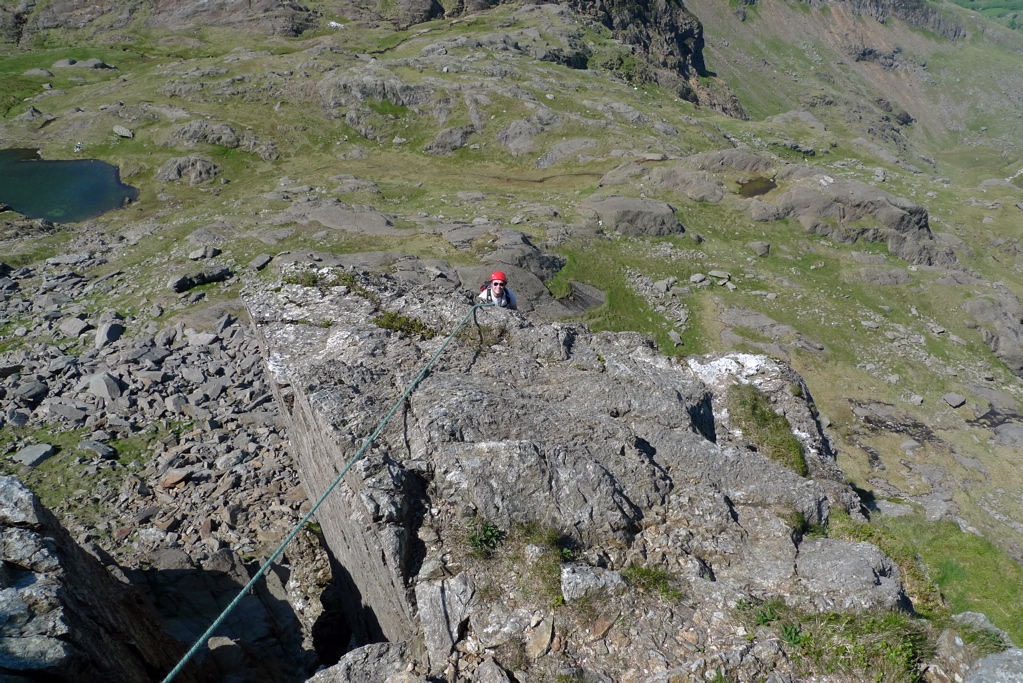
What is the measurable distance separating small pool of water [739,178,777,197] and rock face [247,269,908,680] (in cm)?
3494

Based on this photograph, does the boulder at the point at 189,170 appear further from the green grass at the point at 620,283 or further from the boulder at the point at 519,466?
the boulder at the point at 519,466

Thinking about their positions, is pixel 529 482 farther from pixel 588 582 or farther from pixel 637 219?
pixel 637 219

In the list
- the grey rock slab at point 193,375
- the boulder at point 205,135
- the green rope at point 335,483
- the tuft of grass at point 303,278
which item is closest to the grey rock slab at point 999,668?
the green rope at point 335,483

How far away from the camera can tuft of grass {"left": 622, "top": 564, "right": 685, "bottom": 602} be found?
925 centimetres

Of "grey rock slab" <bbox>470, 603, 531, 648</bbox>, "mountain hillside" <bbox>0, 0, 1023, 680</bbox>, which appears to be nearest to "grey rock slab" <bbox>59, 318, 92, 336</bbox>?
"mountain hillside" <bbox>0, 0, 1023, 680</bbox>

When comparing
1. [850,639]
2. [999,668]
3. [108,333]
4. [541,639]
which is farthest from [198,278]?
[999,668]

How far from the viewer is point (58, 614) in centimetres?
762

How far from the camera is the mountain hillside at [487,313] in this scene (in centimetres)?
1049

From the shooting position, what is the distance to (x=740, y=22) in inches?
6403

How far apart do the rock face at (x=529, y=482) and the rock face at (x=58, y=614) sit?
11.3 feet

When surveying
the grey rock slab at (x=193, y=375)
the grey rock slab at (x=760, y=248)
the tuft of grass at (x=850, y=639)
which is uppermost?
the tuft of grass at (x=850, y=639)

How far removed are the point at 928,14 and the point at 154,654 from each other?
25058cm

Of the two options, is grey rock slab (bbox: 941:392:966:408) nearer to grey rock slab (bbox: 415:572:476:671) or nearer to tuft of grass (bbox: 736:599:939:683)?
tuft of grass (bbox: 736:599:939:683)

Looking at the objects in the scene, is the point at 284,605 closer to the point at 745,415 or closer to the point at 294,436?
the point at 294,436
